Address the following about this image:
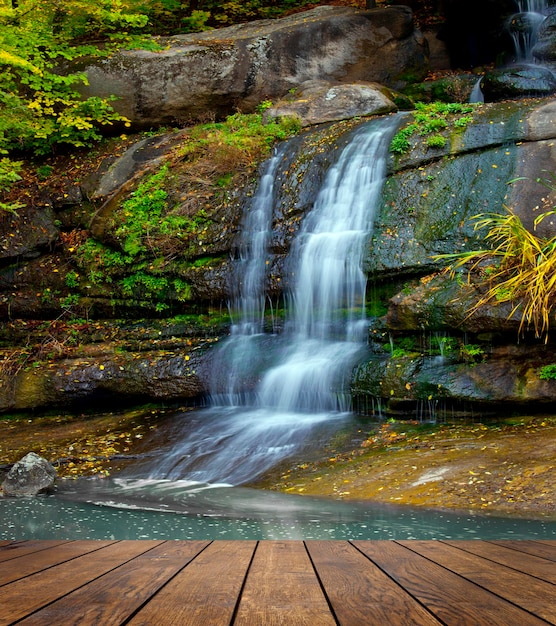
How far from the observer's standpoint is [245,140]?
429 inches

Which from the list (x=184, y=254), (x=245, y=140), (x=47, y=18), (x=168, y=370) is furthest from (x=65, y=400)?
(x=47, y=18)

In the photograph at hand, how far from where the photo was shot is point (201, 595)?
1.74 m

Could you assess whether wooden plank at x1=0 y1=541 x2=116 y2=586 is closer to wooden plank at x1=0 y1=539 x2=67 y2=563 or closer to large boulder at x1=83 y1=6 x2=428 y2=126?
wooden plank at x1=0 y1=539 x2=67 y2=563

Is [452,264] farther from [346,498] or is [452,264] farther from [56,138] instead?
[56,138]

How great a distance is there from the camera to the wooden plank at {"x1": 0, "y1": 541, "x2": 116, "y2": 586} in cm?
201

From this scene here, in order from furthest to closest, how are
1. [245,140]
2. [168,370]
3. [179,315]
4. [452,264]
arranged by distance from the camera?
1. [245,140]
2. [179,315]
3. [168,370]
4. [452,264]

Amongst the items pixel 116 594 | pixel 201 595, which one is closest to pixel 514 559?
pixel 201 595

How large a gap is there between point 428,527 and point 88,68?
39.7 ft

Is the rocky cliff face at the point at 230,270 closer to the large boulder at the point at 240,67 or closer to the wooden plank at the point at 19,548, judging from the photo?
the large boulder at the point at 240,67

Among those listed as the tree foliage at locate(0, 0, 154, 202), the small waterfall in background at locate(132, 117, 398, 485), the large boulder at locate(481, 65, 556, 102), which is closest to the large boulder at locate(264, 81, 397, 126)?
the small waterfall in background at locate(132, 117, 398, 485)

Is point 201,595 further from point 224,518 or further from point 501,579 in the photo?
point 224,518

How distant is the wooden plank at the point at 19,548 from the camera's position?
2.33 meters

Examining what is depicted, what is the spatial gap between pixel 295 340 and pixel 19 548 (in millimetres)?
6248

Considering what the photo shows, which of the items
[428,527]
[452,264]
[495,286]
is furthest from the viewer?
[452,264]
